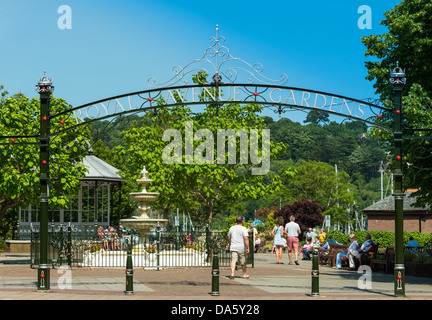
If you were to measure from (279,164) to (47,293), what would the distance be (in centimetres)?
9488

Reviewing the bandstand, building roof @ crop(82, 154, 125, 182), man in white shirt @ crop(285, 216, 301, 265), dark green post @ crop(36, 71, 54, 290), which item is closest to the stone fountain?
man in white shirt @ crop(285, 216, 301, 265)

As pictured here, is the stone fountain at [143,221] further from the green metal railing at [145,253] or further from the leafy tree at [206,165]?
the leafy tree at [206,165]

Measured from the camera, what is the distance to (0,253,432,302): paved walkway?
1378cm

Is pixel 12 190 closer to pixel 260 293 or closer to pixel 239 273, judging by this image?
pixel 239 273

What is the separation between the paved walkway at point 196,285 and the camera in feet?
45.2

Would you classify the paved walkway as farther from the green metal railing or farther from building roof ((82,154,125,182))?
building roof ((82,154,125,182))

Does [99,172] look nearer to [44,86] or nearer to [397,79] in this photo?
[44,86]

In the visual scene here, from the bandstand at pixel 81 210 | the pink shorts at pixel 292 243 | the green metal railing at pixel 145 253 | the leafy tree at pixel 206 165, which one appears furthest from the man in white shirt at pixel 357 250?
the bandstand at pixel 81 210

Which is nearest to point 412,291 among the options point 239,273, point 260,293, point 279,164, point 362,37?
point 260,293

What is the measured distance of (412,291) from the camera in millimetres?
15625

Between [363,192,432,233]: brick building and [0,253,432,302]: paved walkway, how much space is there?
35827 millimetres

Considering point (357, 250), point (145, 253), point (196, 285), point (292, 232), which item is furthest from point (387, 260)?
point (145, 253)

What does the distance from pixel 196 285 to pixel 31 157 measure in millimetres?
10303

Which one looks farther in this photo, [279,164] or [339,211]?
[279,164]
